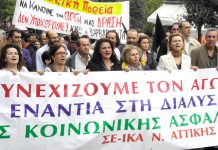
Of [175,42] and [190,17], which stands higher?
[190,17]

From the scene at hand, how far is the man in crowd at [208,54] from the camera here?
726 centimetres

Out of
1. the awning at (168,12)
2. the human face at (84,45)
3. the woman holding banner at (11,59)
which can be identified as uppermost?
the awning at (168,12)

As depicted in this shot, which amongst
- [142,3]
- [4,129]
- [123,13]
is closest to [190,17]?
[123,13]

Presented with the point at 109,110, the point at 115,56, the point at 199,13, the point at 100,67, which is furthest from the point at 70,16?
the point at 199,13

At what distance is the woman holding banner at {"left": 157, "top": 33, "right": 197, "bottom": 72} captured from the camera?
666cm

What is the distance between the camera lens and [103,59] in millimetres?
6625

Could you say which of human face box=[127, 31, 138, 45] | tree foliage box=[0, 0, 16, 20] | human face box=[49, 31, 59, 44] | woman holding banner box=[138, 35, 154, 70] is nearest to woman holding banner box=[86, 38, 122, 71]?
woman holding banner box=[138, 35, 154, 70]

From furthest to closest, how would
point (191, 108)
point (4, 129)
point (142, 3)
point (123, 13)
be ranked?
1. point (142, 3)
2. point (123, 13)
3. point (191, 108)
4. point (4, 129)

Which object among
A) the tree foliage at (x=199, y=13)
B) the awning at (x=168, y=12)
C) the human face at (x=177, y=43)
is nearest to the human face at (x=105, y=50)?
the human face at (x=177, y=43)

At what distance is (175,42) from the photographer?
22.1 ft

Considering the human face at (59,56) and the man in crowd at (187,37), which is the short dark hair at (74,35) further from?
the human face at (59,56)

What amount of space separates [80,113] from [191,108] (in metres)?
1.48

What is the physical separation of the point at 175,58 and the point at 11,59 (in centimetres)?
224

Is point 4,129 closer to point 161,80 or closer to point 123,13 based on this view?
point 161,80
